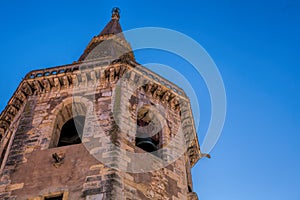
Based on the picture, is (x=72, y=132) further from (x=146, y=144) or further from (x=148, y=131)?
(x=146, y=144)

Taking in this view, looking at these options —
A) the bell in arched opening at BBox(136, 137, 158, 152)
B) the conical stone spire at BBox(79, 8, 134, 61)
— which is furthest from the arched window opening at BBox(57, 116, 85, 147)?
the conical stone spire at BBox(79, 8, 134, 61)

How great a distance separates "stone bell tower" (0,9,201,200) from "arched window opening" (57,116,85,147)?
34 millimetres

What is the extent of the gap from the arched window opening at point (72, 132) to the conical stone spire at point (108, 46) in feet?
14.2

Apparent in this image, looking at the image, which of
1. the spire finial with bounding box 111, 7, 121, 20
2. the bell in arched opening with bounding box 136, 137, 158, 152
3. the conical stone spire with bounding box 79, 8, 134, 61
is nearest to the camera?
the bell in arched opening with bounding box 136, 137, 158, 152

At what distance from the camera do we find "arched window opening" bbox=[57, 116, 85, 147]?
1169 centimetres

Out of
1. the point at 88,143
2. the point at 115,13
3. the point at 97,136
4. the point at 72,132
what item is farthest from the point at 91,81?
the point at 115,13

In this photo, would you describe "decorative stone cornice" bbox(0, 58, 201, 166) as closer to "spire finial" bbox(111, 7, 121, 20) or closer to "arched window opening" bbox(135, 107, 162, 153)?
"arched window opening" bbox(135, 107, 162, 153)

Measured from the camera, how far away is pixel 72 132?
41.3 feet

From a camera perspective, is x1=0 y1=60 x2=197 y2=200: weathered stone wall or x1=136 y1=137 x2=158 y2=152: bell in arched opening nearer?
x1=0 y1=60 x2=197 y2=200: weathered stone wall

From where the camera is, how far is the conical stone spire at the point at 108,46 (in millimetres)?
16859

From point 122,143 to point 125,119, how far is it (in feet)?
3.66

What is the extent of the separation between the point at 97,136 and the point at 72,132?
2229mm

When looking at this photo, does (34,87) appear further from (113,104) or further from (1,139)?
(113,104)

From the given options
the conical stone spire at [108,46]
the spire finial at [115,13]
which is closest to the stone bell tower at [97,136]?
the conical stone spire at [108,46]
